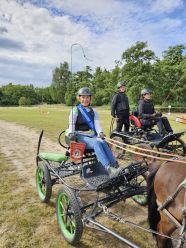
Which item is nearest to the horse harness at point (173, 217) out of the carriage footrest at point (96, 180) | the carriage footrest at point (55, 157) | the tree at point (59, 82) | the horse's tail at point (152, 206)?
the horse's tail at point (152, 206)

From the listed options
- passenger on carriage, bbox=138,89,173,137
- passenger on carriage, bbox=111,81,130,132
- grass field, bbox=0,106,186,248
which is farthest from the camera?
passenger on carriage, bbox=111,81,130,132

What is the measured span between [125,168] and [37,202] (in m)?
1.97

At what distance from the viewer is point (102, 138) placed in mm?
4562

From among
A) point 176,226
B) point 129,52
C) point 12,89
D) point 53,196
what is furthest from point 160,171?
point 12,89

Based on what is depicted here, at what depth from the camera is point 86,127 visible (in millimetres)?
5078

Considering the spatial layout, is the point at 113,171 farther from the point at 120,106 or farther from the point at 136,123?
the point at 120,106

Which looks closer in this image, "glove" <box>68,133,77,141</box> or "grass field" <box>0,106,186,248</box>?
"grass field" <box>0,106,186,248</box>

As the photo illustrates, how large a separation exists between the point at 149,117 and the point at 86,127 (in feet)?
10.6

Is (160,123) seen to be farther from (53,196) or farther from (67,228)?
(67,228)

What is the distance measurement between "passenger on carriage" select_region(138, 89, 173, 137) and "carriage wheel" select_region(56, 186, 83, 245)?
15.0ft

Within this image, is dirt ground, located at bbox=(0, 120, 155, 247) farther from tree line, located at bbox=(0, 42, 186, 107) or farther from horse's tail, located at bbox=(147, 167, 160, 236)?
tree line, located at bbox=(0, 42, 186, 107)

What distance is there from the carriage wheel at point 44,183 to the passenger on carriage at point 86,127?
0.74m

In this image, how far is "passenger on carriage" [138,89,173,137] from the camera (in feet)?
25.4

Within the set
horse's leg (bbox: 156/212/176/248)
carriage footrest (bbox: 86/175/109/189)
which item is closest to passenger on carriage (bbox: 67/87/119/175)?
carriage footrest (bbox: 86/175/109/189)
